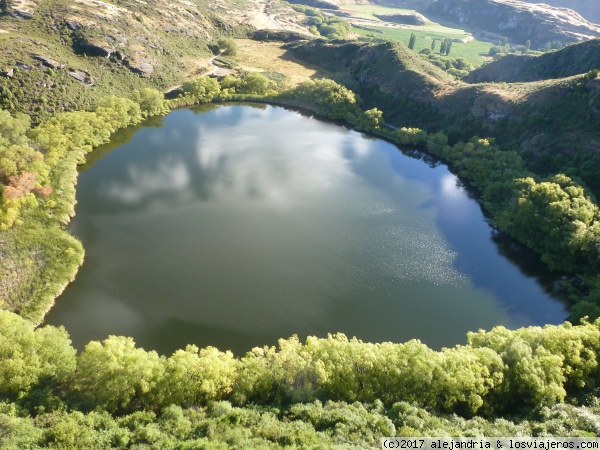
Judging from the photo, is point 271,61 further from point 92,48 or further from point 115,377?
point 115,377

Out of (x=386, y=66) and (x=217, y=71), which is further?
(x=217, y=71)

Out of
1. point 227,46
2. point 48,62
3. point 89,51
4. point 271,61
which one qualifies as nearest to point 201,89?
point 89,51

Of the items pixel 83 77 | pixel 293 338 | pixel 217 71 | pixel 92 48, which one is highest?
pixel 92 48

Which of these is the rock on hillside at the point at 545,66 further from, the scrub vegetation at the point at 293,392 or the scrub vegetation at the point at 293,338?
the scrub vegetation at the point at 293,392

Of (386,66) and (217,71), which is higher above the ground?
(386,66)

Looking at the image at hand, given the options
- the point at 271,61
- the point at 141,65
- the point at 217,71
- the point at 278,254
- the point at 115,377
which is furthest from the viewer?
the point at 271,61

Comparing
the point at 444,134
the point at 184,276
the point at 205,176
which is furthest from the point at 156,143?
the point at 444,134

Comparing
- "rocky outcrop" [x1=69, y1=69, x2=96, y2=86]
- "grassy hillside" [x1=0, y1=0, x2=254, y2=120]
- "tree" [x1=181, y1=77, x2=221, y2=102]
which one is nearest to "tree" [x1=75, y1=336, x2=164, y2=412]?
"grassy hillside" [x1=0, y1=0, x2=254, y2=120]
